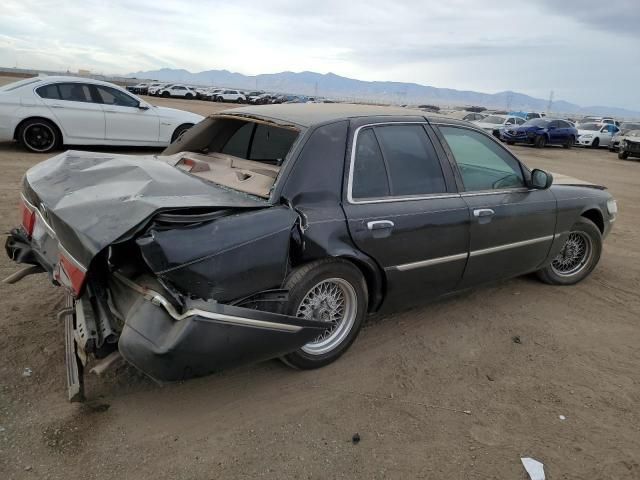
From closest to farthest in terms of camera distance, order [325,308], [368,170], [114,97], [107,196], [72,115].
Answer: [107,196], [325,308], [368,170], [72,115], [114,97]

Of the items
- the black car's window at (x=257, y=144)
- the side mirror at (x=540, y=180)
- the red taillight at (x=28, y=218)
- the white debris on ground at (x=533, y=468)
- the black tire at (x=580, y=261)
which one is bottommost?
the white debris on ground at (x=533, y=468)

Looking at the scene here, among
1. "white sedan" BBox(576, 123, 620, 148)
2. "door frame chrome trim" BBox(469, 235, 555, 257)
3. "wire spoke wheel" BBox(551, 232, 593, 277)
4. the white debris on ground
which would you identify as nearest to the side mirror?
"door frame chrome trim" BBox(469, 235, 555, 257)

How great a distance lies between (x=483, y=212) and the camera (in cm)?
388

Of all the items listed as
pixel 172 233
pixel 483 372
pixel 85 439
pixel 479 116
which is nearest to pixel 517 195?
pixel 483 372

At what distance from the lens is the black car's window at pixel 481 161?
3924 mm

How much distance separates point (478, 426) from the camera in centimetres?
294

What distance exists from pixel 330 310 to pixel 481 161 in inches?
73.6

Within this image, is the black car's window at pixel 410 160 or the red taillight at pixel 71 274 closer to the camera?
the red taillight at pixel 71 274

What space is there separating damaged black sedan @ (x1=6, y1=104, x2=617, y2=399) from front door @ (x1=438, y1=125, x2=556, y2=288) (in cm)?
1

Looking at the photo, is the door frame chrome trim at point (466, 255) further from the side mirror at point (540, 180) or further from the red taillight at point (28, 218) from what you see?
the red taillight at point (28, 218)

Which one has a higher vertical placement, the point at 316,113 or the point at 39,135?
the point at 316,113

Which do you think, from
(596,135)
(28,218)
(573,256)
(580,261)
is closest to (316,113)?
(28,218)

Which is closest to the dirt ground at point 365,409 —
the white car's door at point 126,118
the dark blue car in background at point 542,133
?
the white car's door at point 126,118

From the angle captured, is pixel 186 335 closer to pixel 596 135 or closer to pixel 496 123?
pixel 496 123
